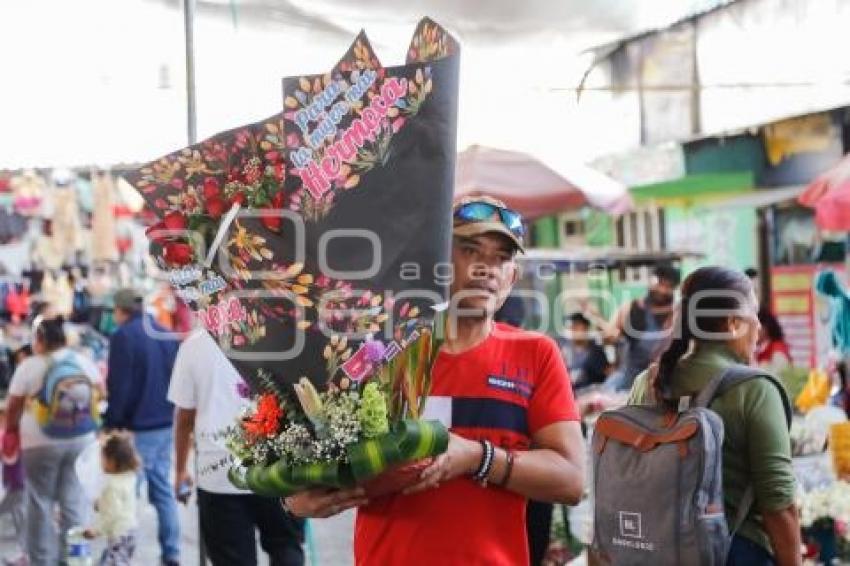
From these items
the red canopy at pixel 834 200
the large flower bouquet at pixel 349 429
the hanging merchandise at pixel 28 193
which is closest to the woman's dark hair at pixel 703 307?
the large flower bouquet at pixel 349 429

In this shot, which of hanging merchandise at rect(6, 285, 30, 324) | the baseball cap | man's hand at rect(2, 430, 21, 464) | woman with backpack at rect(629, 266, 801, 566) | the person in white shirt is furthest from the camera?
hanging merchandise at rect(6, 285, 30, 324)

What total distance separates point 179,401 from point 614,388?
2.85 meters

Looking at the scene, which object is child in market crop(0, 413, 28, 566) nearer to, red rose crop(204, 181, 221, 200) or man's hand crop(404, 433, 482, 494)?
red rose crop(204, 181, 221, 200)

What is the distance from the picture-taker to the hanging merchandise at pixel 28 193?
369 inches

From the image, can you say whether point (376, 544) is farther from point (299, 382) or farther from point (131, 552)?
point (131, 552)

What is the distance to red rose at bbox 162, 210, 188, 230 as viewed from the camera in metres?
2.43

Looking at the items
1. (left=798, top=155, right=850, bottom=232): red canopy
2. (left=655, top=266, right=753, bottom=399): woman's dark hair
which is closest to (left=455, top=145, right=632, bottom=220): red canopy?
(left=798, top=155, right=850, bottom=232): red canopy

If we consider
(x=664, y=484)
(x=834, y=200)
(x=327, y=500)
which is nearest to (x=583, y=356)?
(x=834, y=200)

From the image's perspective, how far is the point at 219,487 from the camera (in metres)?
5.03

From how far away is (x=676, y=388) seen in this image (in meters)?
3.23

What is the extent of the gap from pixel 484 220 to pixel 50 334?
16.9 feet

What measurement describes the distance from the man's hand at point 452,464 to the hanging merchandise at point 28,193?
7624mm

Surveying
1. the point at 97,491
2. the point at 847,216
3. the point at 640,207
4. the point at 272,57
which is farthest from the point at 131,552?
the point at 640,207

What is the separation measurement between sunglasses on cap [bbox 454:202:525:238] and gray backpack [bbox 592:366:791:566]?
29.7 inches
